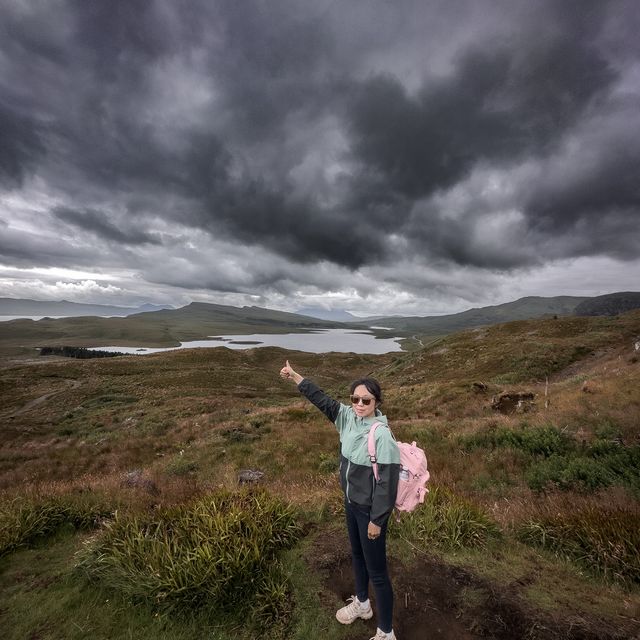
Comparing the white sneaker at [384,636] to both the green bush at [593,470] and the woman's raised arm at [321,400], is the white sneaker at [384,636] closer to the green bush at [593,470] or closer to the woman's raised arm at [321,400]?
the woman's raised arm at [321,400]

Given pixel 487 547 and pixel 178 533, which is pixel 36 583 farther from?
pixel 487 547

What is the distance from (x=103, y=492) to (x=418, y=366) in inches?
1706

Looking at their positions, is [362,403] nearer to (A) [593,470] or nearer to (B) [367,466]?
(B) [367,466]

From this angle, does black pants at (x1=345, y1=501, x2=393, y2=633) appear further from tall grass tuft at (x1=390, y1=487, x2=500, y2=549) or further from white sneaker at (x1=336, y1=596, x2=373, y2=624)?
tall grass tuft at (x1=390, y1=487, x2=500, y2=549)

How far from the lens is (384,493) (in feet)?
11.7

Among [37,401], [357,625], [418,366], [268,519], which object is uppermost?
[268,519]

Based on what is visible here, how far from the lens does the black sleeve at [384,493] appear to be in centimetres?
357

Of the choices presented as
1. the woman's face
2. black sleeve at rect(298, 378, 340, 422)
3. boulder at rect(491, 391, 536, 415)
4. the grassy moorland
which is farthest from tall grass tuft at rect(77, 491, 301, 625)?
boulder at rect(491, 391, 536, 415)

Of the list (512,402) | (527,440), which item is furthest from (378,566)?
(512,402)

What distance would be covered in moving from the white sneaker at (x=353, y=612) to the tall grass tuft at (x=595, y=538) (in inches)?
138

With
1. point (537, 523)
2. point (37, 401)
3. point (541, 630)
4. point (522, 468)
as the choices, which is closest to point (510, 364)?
point (522, 468)

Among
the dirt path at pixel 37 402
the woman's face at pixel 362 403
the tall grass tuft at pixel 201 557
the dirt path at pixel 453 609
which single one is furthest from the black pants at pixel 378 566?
the dirt path at pixel 37 402

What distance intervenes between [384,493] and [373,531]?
0.47m

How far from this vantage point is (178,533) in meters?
5.47
